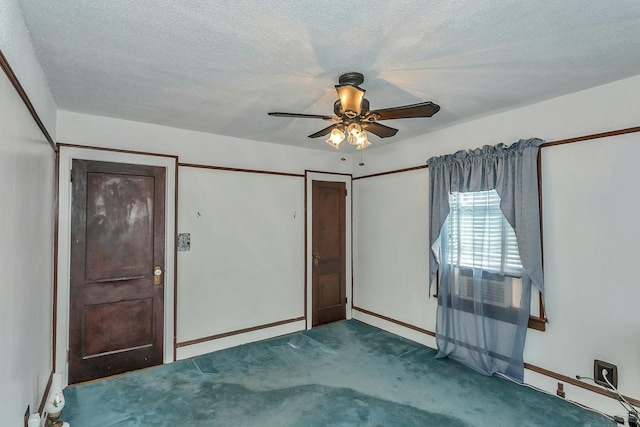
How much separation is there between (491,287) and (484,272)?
0.15 m

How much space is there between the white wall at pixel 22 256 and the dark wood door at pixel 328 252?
2893 millimetres

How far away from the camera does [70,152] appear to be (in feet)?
9.88

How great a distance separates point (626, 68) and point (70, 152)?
4463 mm

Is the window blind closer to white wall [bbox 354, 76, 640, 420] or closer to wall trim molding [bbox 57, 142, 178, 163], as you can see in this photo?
white wall [bbox 354, 76, 640, 420]

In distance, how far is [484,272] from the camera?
3.19m

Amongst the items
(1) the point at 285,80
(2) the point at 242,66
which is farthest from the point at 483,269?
(2) the point at 242,66

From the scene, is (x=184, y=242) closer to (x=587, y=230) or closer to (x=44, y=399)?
(x=44, y=399)

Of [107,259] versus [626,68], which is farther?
[107,259]

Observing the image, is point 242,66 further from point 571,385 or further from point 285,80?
point 571,385

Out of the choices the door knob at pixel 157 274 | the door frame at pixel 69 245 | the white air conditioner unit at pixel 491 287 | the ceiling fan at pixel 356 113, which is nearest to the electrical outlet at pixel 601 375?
the white air conditioner unit at pixel 491 287

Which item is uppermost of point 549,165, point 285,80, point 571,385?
point 285,80

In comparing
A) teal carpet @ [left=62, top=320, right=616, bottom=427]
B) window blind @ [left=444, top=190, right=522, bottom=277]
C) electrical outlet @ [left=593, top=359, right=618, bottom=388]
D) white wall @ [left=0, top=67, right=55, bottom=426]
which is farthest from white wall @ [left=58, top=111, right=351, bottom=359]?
electrical outlet @ [left=593, top=359, right=618, bottom=388]

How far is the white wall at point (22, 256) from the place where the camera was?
1.44 m

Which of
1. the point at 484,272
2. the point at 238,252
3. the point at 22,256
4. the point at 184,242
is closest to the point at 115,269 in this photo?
the point at 184,242
